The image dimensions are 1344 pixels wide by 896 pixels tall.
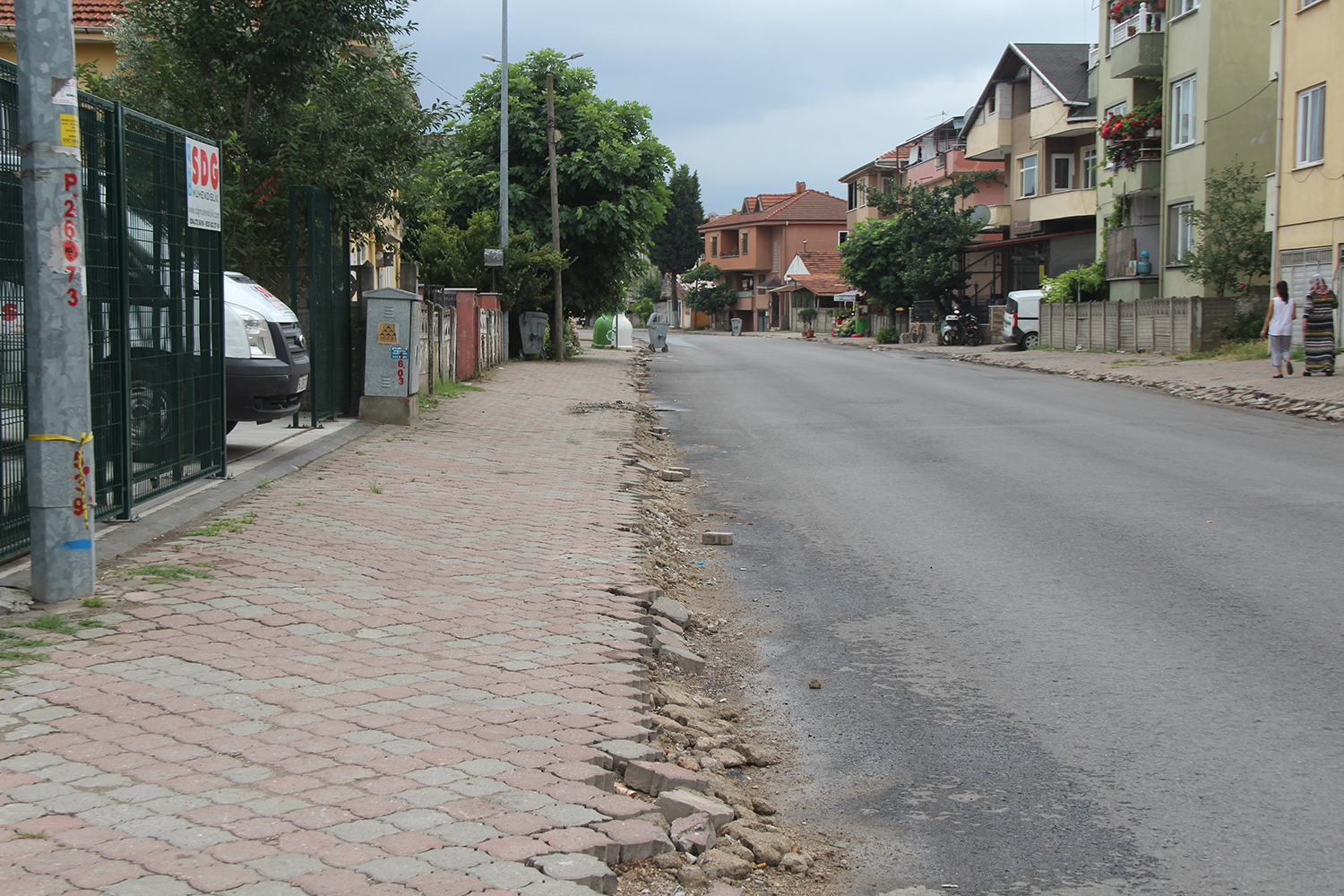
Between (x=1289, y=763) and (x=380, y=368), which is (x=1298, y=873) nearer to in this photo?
(x=1289, y=763)

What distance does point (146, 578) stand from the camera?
6.18 m

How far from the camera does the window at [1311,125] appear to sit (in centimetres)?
2491

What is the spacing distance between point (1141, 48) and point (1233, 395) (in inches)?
786

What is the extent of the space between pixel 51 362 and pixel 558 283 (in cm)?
2456

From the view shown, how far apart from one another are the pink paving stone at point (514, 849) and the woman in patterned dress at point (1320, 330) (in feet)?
67.3

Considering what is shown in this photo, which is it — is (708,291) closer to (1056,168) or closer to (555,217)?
(1056,168)

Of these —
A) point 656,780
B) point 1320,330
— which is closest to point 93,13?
point 1320,330

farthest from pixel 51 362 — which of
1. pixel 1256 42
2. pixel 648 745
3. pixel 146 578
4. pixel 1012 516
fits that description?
pixel 1256 42

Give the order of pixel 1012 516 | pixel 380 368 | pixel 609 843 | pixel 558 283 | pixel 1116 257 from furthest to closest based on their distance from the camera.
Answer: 1. pixel 1116 257
2. pixel 558 283
3. pixel 380 368
4. pixel 1012 516
5. pixel 609 843

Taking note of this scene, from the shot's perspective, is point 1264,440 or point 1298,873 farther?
point 1264,440

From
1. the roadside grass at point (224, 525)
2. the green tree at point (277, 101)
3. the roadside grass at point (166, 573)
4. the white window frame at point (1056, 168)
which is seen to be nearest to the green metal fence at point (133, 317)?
the roadside grass at point (224, 525)

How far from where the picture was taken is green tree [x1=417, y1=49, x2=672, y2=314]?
3166 cm

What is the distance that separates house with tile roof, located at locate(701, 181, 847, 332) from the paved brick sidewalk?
8295 cm

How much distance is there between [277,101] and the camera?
13883mm
